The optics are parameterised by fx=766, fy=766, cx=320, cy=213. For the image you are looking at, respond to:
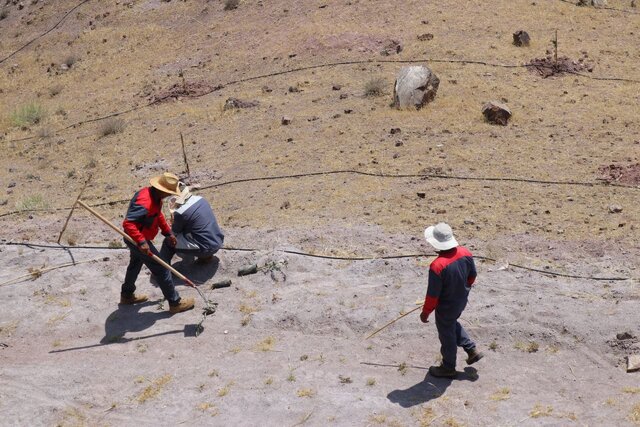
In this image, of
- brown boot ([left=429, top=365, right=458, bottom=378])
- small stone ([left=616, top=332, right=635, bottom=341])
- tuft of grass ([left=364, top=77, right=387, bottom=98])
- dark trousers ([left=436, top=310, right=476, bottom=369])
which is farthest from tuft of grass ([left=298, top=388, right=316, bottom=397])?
tuft of grass ([left=364, top=77, right=387, bottom=98])

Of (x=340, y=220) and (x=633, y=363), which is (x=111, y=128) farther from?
(x=633, y=363)

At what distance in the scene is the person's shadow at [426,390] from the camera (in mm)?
6977

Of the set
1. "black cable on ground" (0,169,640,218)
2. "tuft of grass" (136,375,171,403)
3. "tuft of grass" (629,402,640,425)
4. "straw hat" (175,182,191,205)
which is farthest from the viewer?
"black cable on ground" (0,169,640,218)

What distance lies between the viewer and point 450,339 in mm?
6992

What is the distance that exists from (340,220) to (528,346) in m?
3.83

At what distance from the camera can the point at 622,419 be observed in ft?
21.2

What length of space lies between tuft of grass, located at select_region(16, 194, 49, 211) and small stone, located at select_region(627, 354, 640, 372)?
9406mm

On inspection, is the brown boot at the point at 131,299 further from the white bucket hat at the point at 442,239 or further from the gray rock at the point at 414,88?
Result: the gray rock at the point at 414,88

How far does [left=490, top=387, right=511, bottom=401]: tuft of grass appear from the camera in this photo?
22.7 feet

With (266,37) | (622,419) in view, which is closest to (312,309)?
(622,419)

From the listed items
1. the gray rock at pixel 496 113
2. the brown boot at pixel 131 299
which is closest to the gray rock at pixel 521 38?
the gray rock at pixel 496 113

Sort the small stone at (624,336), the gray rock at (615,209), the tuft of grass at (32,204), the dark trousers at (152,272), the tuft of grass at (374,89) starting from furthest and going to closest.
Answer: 1. the tuft of grass at (374,89)
2. the tuft of grass at (32,204)
3. the gray rock at (615,209)
4. the dark trousers at (152,272)
5. the small stone at (624,336)

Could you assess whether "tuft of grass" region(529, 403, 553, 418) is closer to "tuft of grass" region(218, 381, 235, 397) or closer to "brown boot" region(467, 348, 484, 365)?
"brown boot" region(467, 348, 484, 365)

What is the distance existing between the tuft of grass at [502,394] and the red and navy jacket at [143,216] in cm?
390
